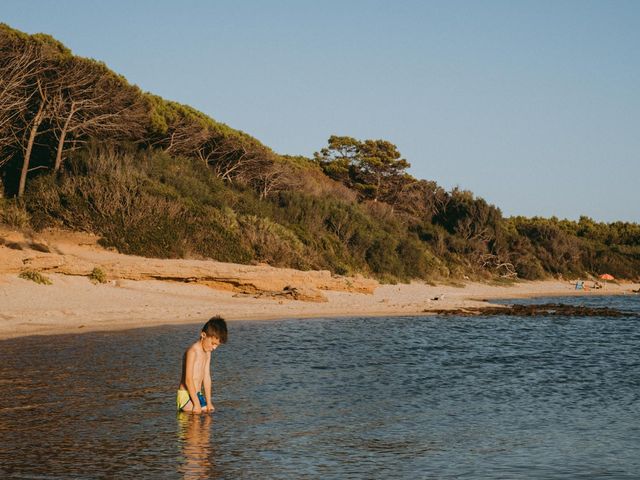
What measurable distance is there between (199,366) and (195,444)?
139 cm

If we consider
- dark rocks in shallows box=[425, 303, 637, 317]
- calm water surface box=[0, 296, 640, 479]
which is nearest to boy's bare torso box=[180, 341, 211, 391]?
calm water surface box=[0, 296, 640, 479]

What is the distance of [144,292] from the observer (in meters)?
23.8

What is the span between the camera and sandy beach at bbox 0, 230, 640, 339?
19.7m

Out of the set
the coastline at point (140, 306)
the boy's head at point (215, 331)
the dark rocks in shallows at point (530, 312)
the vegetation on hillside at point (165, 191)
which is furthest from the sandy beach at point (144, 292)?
the boy's head at point (215, 331)

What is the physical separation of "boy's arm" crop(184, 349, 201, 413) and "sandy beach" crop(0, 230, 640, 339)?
865 cm

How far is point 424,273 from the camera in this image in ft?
141

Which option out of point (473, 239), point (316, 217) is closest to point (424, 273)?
point (316, 217)

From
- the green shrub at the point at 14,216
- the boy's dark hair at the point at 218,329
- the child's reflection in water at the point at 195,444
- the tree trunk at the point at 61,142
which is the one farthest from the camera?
the tree trunk at the point at 61,142

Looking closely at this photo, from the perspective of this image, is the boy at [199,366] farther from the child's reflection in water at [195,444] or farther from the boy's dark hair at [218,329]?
the child's reflection in water at [195,444]

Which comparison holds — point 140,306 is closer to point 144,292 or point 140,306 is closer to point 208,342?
point 144,292

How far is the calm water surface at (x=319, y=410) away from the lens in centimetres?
733

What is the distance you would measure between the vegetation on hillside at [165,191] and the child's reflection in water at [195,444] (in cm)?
1902

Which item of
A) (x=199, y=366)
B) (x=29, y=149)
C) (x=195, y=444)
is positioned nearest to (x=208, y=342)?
(x=199, y=366)

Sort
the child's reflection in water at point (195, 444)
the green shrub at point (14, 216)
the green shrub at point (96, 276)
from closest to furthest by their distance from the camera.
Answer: the child's reflection in water at point (195, 444) < the green shrub at point (96, 276) < the green shrub at point (14, 216)
